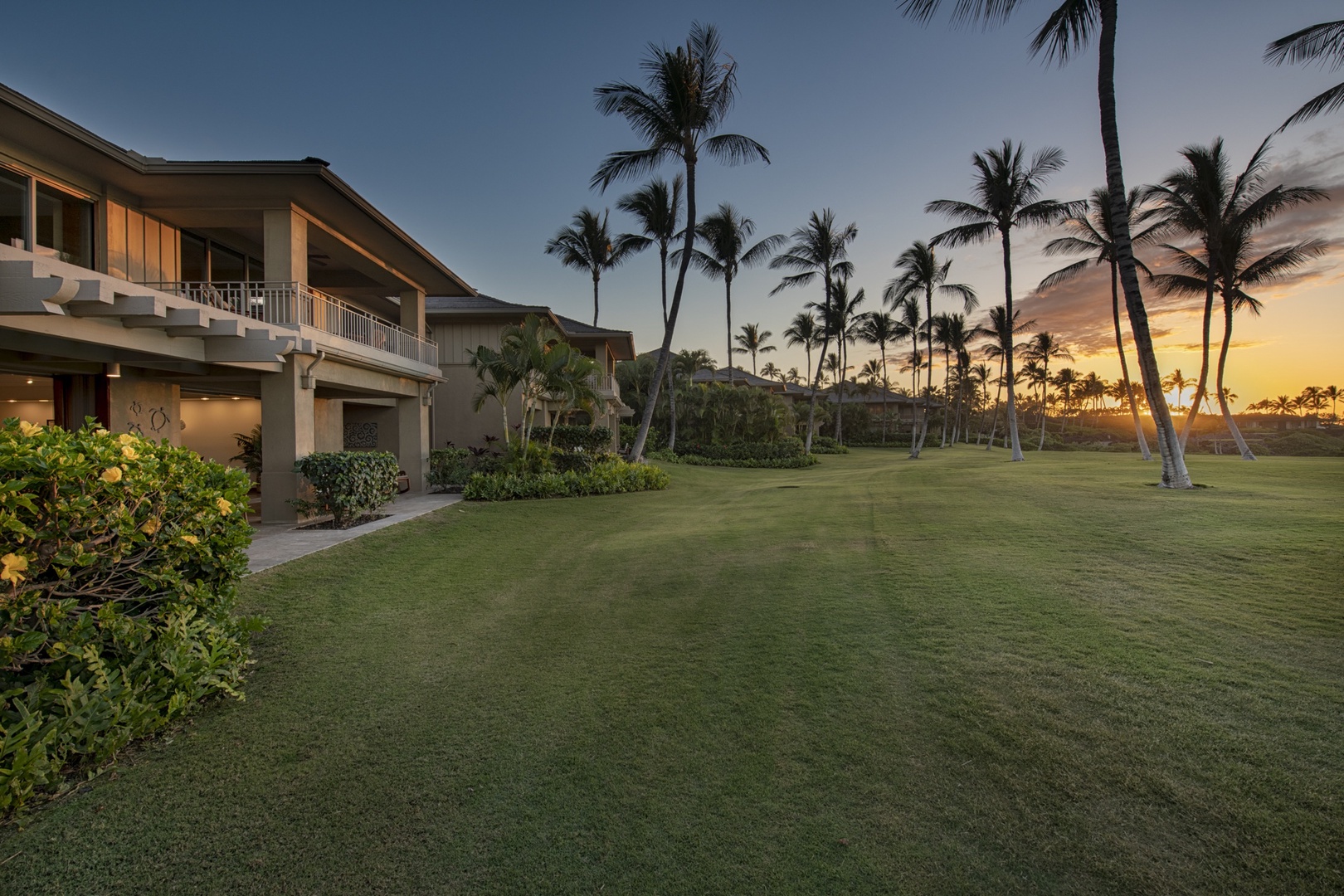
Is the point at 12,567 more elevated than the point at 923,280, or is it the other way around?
the point at 923,280

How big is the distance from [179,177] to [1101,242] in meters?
29.2

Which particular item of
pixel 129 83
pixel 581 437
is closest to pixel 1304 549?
pixel 581 437

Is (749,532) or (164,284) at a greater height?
(164,284)

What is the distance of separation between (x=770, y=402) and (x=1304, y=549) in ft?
89.3

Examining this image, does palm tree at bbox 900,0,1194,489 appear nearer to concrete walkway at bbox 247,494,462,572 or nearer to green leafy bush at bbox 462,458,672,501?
green leafy bush at bbox 462,458,672,501

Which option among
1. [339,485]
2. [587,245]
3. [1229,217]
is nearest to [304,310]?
[339,485]

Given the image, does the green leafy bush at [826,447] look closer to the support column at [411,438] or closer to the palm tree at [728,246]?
the palm tree at [728,246]

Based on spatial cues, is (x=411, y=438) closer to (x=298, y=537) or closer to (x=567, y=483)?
(x=567, y=483)

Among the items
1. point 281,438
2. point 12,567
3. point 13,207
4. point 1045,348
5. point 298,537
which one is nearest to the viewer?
point 12,567

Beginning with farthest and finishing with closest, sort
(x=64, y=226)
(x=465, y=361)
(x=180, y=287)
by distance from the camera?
(x=465, y=361), (x=180, y=287), (x=64, y=226)

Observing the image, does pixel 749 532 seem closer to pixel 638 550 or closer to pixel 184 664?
pixel 638 550

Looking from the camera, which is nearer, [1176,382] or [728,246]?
[728,246]

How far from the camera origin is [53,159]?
941cm

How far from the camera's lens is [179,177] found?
10.3m
